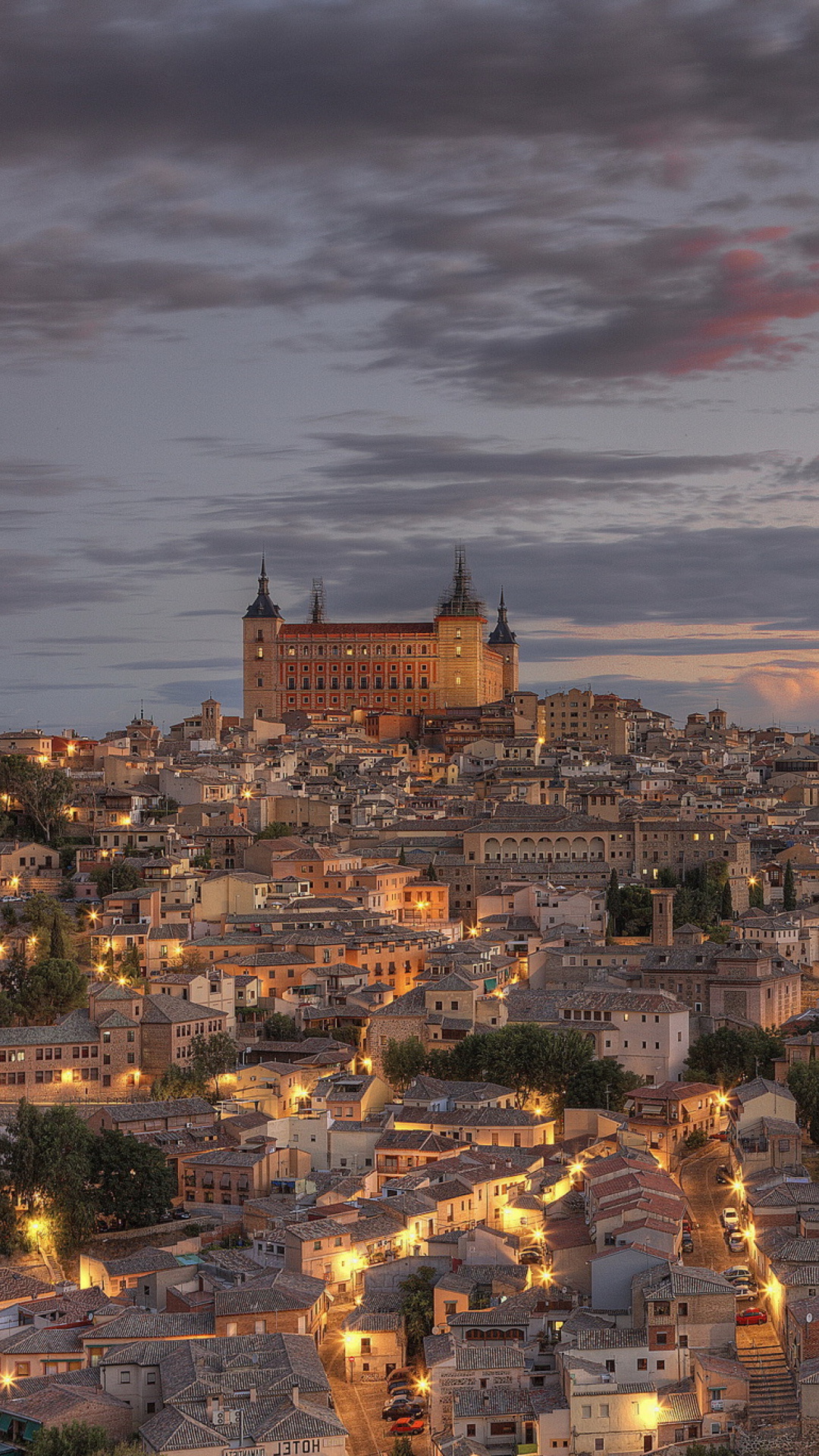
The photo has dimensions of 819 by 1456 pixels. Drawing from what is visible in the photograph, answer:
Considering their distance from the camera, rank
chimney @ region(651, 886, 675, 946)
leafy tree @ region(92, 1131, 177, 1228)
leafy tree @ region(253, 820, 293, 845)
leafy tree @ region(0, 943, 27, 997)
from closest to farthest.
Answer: leafy tree @ region(92, 1131, 177, 1228) → leafy tree @ region(0, 943, 27, 997) → chimney @ region(651, 886, 675, 946) → leafy tree @ region(253, 820, 293, 845)

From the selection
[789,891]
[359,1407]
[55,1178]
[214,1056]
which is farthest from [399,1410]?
[789,891]

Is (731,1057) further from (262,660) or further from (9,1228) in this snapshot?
(262,660)

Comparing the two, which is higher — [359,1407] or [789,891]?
[789,891]

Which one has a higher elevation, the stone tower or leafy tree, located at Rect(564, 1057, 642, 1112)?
the stone tower

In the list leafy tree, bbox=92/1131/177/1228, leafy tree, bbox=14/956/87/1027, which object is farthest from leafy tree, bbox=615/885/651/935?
leafy tree, bbox=92/1131/177/1228

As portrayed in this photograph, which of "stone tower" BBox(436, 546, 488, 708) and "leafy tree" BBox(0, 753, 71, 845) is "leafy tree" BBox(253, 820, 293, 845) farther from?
"stone tower" BBox(436, 546, 488, 708)

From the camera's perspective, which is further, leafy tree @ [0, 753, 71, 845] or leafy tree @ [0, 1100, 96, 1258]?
leafy tree @ [0, 753, 71, 845]
